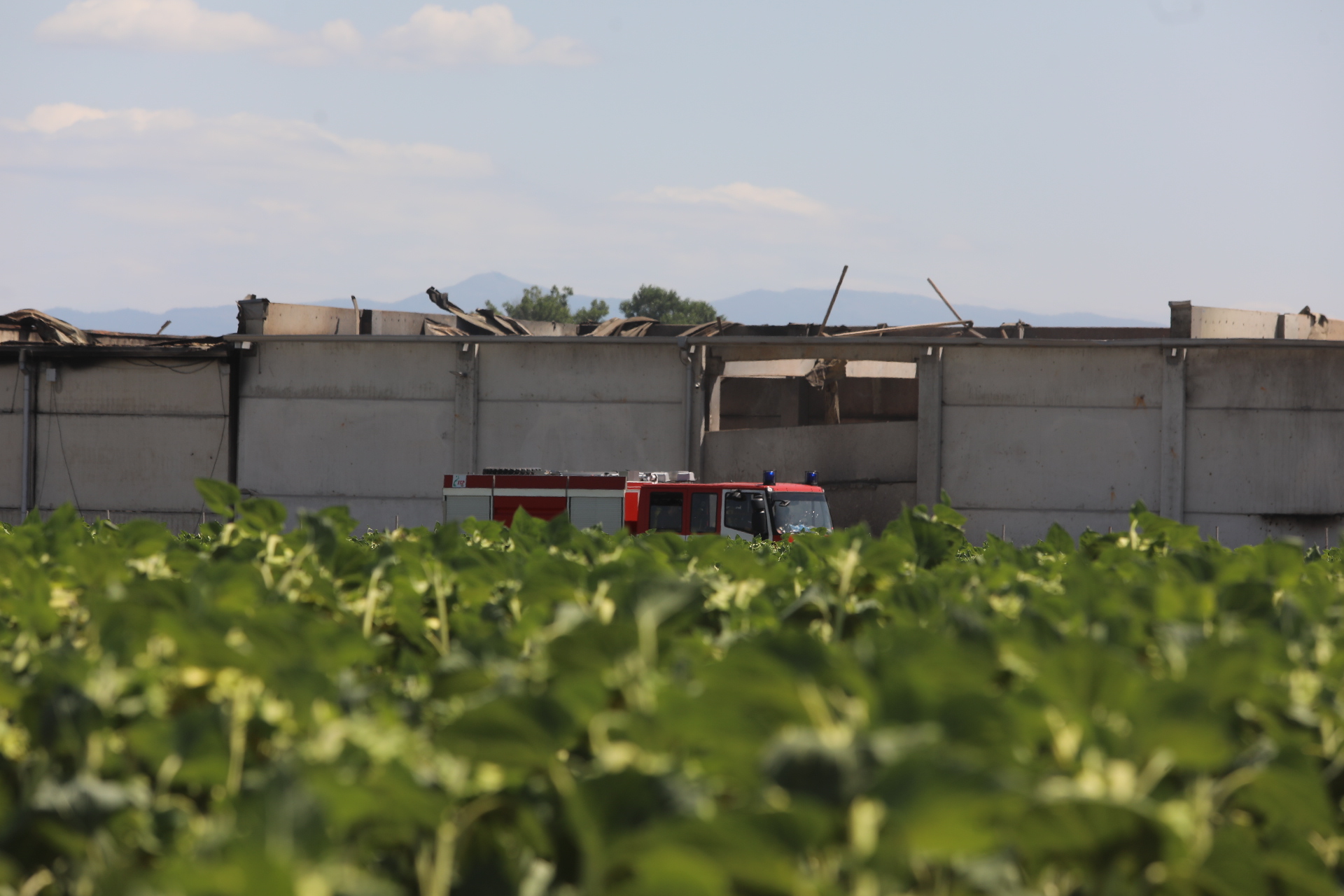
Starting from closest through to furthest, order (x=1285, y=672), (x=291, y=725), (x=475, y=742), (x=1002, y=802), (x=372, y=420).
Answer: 1. (x=1002, y=802)
2. (x=475, y=742)
3. (x=291, y=725)
4. (x=1285, y=672)
5. (x=372, y=420)

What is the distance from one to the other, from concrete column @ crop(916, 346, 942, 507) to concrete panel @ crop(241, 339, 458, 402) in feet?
30.4

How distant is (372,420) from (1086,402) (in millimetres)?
13930

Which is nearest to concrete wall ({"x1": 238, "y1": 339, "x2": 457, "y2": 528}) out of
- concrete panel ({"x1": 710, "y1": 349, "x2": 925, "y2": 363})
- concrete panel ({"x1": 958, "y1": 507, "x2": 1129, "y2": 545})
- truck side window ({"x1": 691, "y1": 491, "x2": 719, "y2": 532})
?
concrete panel ({"x1": 710, "y1": 349, "x2": 925, "y2": 363})

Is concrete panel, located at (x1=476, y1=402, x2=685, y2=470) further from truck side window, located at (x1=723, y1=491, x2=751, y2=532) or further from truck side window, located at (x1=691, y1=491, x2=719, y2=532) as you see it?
truck side window, located at (x1=723, y1=491, x2=751, y2=532)

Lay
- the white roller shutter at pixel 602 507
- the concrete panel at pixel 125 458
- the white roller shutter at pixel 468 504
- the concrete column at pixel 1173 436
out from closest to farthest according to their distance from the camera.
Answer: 1. the white roller shutter at pixel 602 507
2. the white roller shutter at pixel 468 504
3. the concrete column at pixel 1173 436
4. the concrete panel at pixel 125 458

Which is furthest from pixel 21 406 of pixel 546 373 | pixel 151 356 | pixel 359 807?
pixel 359 807

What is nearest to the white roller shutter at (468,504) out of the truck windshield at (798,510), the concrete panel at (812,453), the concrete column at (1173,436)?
the truck windshield at (798,510)

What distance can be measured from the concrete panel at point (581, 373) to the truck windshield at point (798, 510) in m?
6.06

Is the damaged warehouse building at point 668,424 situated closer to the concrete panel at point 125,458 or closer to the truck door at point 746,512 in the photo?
the concrete panel at point 125,458

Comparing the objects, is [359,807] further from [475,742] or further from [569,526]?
[569,526]

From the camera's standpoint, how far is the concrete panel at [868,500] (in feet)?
78.3

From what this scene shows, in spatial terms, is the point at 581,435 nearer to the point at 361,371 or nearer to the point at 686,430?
the point at 686,430

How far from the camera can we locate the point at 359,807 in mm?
1030

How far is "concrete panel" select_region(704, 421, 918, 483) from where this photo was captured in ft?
79.2
